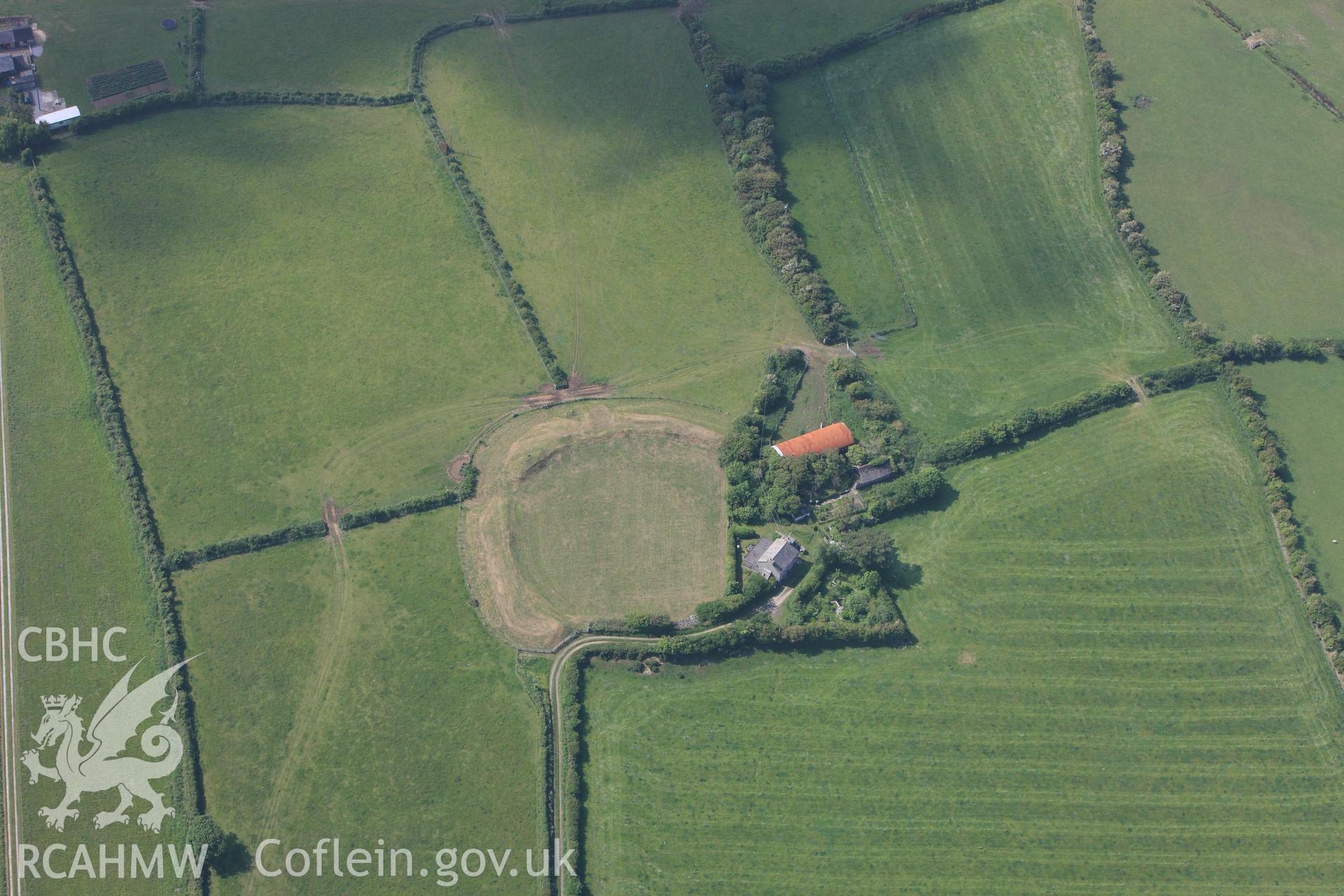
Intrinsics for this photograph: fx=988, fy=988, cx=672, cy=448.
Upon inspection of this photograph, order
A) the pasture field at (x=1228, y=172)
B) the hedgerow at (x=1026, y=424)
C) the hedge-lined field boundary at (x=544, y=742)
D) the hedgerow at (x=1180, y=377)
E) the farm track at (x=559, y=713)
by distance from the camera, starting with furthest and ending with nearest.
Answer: the pasture field at (x=1228, y=172) → the hedgerow at (x=1180, y=377) → the hedgerow at (x=1026, y=424) → the farm track at (x=559, y=713) → the hedge-lined field boundary at (x=544, y=742)

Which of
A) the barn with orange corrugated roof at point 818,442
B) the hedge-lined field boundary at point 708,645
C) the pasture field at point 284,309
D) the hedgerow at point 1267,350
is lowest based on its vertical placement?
the hedge-lined field boundary at point 708,645

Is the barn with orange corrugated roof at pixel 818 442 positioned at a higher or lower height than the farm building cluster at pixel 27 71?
lower

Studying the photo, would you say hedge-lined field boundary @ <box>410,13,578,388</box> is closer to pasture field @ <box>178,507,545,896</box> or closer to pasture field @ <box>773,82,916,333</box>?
pasture field @ <box>178,507,545,896</box>

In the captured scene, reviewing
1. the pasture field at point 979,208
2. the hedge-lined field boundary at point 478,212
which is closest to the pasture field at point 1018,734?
the pasture field at point 979,208

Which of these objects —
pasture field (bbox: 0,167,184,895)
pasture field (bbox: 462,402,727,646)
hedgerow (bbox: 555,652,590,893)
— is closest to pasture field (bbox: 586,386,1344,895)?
hedgerow (bbox: 555,652,590,893)

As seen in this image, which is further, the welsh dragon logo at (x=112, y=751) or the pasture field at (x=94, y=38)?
the pasture field at (x=94, y=38)

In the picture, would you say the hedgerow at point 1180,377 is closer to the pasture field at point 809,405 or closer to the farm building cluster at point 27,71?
the pasture field at point 809,405

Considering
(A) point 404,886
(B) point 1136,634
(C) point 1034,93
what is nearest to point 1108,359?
(B) point 1136,634
